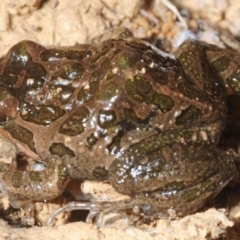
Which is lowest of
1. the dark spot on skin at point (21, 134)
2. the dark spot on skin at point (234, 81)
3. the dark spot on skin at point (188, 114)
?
the dark spot on skin at point (21, 134)

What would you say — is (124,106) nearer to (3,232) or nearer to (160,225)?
(160,225)

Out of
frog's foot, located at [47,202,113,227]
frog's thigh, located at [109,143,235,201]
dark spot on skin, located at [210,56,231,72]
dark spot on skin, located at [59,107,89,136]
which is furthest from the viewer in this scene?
dark spot on skin, located at [210,56,231,72]

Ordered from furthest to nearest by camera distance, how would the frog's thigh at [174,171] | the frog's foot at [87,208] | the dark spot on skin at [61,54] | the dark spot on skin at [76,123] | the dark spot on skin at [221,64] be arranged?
1. the dark spot on skin at [221,64]
2. the dark spot on skin at [61,54]
3. the frog's foot at [87,208]
4. the dark spot on skin at [76,123]
5. the frog's thigh at [174,171]

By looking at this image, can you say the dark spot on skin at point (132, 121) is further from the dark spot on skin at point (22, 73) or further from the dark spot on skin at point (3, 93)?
the dark spot on skin at point (3, 93)

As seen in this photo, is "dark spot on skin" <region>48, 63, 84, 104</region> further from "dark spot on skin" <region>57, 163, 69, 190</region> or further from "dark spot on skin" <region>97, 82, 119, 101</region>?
"dark spot on skin" <region>57, 163, 69, 190</region>

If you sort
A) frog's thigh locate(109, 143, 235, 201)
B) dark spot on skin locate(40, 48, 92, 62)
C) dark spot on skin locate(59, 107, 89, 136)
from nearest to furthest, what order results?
frog's thigh locate(109, 143, 235, 201) < dark spot on skin locate(59, 107, 89, 136) < dark spot on skin locate(40, 48, 92, 62)

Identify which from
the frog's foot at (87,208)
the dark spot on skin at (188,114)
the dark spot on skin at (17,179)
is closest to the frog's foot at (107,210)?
the frog's foot at (87,208)

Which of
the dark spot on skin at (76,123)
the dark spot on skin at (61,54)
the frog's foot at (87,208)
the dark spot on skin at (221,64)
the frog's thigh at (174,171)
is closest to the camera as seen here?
the frog's thigh at (174,171)

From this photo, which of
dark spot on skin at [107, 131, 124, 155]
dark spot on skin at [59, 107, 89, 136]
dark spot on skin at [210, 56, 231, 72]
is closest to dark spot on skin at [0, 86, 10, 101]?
dark spot on skin at [59, 107, 89, 136]

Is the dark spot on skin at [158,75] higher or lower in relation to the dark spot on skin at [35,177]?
higher

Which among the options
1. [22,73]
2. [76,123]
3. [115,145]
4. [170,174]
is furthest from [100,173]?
[22,73]
